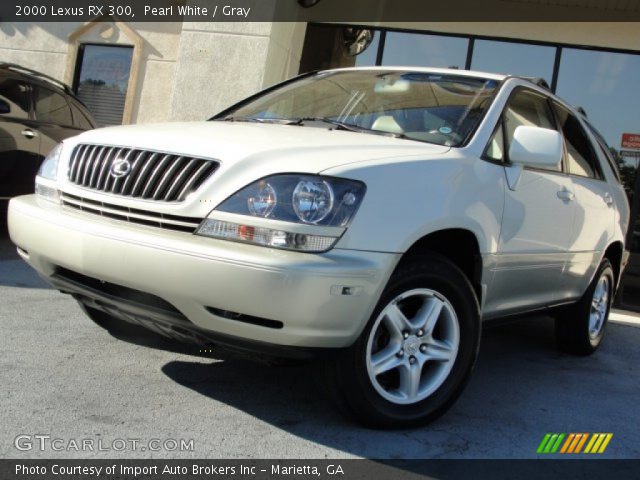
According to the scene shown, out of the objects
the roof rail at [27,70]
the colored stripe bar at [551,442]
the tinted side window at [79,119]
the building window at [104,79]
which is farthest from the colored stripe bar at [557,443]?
the building window at [104,79]

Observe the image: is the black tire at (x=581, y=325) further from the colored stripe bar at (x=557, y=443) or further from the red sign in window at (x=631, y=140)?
the red sign in window at (x=631, y=140)

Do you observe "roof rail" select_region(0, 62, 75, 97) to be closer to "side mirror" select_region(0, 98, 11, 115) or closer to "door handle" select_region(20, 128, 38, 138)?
"side mirror" select_region(0, 98, 11, 115)

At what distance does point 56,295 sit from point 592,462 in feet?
11.7

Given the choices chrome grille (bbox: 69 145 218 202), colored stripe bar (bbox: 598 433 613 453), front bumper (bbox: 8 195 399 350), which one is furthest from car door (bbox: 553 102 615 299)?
chrome grille (bbox: 69 145 218 202)

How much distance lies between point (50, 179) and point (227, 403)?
1.33 metres

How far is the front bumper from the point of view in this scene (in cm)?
239

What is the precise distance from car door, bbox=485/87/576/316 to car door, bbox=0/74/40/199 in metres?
4.48

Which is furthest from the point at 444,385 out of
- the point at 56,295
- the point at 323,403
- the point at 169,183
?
the point at 56,295

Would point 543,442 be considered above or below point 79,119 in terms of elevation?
below

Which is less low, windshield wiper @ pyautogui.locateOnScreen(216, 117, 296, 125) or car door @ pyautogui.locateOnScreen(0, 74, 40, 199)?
windshield wiper @ pyautogui.locateOnScreen(216, 117, 296, 125)

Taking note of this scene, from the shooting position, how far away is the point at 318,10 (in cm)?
979

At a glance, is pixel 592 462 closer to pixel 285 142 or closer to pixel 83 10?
pixel 285 142

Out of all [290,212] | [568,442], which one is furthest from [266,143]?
[568,442]

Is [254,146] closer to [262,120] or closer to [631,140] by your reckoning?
[262,120]
